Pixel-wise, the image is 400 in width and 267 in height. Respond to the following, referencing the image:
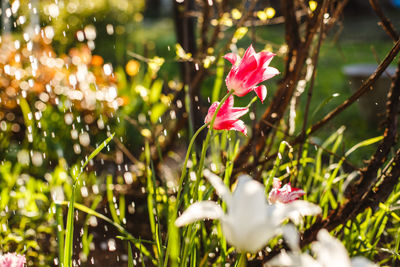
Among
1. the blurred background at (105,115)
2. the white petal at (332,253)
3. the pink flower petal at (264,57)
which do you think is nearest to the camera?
the white petal at (332,253)

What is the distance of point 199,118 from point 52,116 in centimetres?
122

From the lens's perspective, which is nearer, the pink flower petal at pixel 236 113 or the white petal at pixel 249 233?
the white petal at pixel 249 233

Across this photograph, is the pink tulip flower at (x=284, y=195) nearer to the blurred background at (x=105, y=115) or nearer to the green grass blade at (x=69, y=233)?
the blurred background at (x=105, y=115)

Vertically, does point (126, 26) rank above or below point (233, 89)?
below

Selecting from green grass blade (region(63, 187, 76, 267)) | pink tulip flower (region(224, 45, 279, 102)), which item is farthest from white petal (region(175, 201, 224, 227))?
green grass blade (region(63, 187, 76, 267))

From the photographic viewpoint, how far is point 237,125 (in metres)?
0.83

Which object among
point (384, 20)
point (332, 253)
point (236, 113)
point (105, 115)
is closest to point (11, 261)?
point (236, 113)

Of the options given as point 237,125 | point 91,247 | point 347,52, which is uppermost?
point 237,125

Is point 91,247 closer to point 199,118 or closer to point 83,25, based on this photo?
point 199,118

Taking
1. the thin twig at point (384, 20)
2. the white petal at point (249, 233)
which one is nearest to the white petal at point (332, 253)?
the white petal at point (249, 233)

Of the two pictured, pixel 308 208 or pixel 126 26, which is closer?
pixel 308 208

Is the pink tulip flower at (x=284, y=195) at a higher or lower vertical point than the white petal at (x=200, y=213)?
lower

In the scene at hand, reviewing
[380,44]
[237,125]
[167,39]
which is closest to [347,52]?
[380,44]

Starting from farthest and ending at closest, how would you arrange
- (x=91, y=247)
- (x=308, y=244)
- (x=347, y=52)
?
(x=347, y=52), (x=91, y=247), (x=308, y=244)
